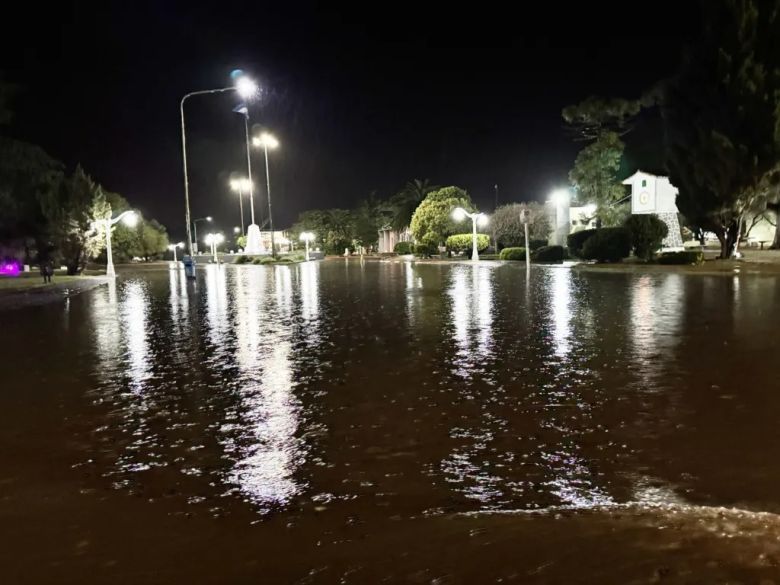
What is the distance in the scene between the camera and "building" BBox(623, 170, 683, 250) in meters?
49.7

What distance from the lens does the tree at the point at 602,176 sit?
48.9 metres

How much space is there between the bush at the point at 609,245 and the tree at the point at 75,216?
2847cm

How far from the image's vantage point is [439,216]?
2482 inches

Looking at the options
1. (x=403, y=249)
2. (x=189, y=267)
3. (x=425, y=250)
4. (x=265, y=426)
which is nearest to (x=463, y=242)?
(x=425, y=250)

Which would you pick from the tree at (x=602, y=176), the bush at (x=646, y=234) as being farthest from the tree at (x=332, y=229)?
the bush at (x=646, y=234)

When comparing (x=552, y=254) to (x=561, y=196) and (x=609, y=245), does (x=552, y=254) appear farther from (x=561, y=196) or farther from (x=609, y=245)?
(x=561, y=196)

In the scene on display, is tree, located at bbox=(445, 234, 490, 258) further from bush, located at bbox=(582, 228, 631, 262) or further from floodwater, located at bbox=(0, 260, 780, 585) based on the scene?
floodwater, located at bbox=(0, 260, 780, 585)

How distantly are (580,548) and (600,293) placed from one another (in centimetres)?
1754

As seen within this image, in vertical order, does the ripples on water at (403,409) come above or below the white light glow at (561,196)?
below

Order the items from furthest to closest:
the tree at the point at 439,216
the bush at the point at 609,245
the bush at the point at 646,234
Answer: the tree at the point at 439,216
the bush at the point at 609,245
the bush at the point at 646,234

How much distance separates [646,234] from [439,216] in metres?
27.9

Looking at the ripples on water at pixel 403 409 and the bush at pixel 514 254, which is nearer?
the ripples on water at pixel 403 409

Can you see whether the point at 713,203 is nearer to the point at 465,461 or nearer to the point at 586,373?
the point at 586,373

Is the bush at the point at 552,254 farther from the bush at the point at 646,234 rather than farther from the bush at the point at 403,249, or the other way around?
the bush at the point at 403,249
